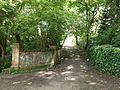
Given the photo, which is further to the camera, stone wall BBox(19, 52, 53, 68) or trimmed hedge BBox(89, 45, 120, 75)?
stone wall BBox(19, 52, 53, 68)

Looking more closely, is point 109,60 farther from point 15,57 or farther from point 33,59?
point 15,57

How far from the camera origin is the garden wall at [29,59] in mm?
14001

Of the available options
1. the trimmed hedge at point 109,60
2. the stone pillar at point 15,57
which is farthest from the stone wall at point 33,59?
the trimmed hedge at point 109,60

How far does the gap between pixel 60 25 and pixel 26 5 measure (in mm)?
3337

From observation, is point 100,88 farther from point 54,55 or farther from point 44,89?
point 54,55

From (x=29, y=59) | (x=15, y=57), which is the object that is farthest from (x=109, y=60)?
(x=15, y=57)

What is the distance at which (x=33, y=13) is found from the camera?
14.3 meters

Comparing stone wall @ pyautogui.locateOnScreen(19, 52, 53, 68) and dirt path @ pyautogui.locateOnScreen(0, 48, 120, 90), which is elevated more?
stone wall @ pyautogui.locateOnScreen(19, 52, 53, 68)

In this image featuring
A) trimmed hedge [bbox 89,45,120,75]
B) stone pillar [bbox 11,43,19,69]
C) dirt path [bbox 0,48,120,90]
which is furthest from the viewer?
stone pillar [bbox 11,43,19,69]

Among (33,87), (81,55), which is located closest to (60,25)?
(33,87)

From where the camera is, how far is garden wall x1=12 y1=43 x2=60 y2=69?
45.9 ft

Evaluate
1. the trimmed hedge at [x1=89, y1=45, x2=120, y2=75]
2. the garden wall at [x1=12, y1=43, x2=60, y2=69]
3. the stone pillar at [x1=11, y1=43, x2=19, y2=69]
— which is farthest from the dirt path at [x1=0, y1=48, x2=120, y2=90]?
the garden wall at [x1=12, y1=43, x2=60, y2=69]

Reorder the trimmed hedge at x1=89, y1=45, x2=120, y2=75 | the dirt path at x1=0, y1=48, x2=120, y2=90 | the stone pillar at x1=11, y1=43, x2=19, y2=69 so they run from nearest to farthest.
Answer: the dirt path at x1=0, y1=48, x2=120, y2=90, the trimmed hedge at x1=89, y1=45, x2=120, y2=75, the stone pillar at x1=11, y1=43, x2=19, y2=69

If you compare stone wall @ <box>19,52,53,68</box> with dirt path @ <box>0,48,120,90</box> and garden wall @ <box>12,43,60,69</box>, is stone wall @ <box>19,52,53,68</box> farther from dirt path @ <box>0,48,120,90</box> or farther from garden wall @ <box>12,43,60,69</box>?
dirt path @ <box>0,48,120,90</box>
